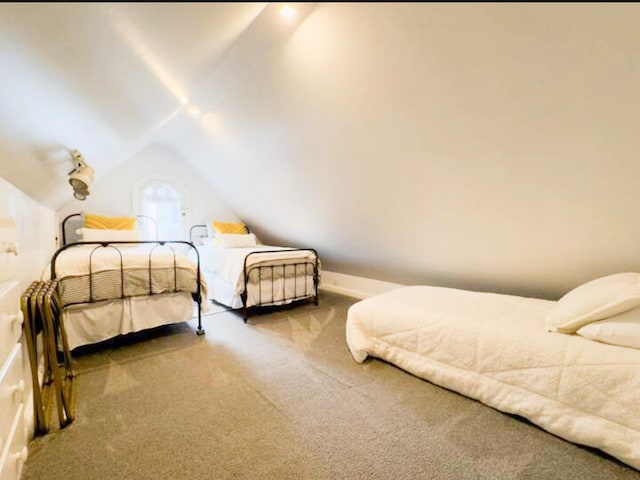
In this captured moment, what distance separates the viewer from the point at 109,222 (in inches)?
148

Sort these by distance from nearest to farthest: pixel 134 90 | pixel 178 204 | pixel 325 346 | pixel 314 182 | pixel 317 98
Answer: pixel 134 90, pixel 317 98, pixel 325 346, pixel 314 182, pixel 178 204

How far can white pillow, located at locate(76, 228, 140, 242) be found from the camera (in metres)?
3.46

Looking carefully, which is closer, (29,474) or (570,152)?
(29,474)

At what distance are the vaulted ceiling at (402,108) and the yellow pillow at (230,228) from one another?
1762 mm

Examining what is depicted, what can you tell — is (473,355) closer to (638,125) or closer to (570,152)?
(570,152)

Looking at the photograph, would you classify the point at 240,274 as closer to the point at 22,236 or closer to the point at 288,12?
the point at 22,236

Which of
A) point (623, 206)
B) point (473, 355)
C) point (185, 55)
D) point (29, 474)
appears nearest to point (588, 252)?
point (623, 206)

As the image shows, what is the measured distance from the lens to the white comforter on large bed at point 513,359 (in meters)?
1.32

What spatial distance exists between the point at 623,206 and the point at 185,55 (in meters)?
2.43

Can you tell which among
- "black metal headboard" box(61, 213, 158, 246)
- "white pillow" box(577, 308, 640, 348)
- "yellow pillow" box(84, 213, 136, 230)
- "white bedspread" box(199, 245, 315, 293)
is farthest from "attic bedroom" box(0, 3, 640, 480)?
"black metal headboard" box(61, 213, 158, 246)

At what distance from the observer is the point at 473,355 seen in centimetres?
175

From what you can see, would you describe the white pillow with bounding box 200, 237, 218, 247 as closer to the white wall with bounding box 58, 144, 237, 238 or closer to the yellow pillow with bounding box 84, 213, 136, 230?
the white wall with bounding box 58, 144, 237, 238

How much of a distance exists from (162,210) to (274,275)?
7.64 feet

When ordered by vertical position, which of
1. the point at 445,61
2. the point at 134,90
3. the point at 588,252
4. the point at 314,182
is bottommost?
the point at 588,252
